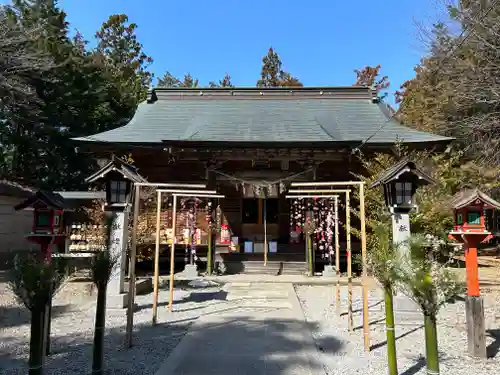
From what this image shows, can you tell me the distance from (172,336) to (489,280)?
9114 mm

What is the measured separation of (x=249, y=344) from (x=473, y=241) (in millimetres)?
3192

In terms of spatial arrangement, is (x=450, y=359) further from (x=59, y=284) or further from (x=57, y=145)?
(x=57, y=145)

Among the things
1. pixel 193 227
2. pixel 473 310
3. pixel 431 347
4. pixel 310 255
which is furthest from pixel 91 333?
pixel 310 255

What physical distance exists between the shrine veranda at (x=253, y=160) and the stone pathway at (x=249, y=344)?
11.8 ft

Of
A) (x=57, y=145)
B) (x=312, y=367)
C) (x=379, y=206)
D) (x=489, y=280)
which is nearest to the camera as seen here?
(x=312, y=367)

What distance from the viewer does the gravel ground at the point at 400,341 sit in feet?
12.9

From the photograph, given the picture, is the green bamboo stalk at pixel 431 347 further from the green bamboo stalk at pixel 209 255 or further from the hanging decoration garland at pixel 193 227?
the green bamboo stalk at pixel 209 255

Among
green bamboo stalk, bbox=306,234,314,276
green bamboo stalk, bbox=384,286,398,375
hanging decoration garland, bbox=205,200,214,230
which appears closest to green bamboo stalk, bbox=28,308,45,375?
green bamboo stalk, bbox=384,286,398,375

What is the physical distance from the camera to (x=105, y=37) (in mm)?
28625

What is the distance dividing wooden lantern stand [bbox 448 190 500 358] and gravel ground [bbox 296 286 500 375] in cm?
26

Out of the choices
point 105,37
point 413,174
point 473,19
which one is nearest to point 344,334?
point 413,174

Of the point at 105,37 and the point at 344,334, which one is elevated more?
the point at 105,37

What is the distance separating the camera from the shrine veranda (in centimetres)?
1048

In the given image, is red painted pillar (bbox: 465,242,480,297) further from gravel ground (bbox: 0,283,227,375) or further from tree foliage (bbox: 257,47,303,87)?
tree foliage (bbox: 257,47,303,87)
